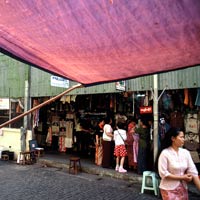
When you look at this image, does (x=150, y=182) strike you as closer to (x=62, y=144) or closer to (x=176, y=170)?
(x=176, y=170)

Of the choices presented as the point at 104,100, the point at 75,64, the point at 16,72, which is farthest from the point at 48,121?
the point at 75,64

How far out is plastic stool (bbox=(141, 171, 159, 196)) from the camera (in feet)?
23.3

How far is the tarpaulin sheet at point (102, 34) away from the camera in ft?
7.61

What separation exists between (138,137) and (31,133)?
5.75 m

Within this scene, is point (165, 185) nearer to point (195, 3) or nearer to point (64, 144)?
point (195, 3)

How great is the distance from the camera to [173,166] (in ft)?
11.4

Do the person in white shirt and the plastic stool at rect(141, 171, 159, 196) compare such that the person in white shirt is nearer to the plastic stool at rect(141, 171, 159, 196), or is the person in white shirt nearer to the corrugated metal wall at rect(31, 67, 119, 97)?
the corrugated metal wall at rect(31, 67, 119, 97)

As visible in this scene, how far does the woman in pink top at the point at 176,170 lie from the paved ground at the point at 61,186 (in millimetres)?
3702

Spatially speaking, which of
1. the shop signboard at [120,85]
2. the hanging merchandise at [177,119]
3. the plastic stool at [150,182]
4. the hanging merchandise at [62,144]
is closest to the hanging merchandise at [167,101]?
the hanging merchandise at [177,119]

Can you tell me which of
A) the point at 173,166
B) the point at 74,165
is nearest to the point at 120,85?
the point at 74,165

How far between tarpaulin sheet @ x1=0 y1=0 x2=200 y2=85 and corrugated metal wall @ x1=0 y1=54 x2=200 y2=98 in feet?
13.4

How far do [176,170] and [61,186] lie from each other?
5.37 meters

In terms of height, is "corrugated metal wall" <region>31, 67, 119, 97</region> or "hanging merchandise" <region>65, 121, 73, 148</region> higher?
"corrugated metal wall" <region>31, 67, 119, 97</region>

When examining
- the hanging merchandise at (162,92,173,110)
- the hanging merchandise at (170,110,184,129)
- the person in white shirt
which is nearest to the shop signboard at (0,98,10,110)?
the person in white shirt
